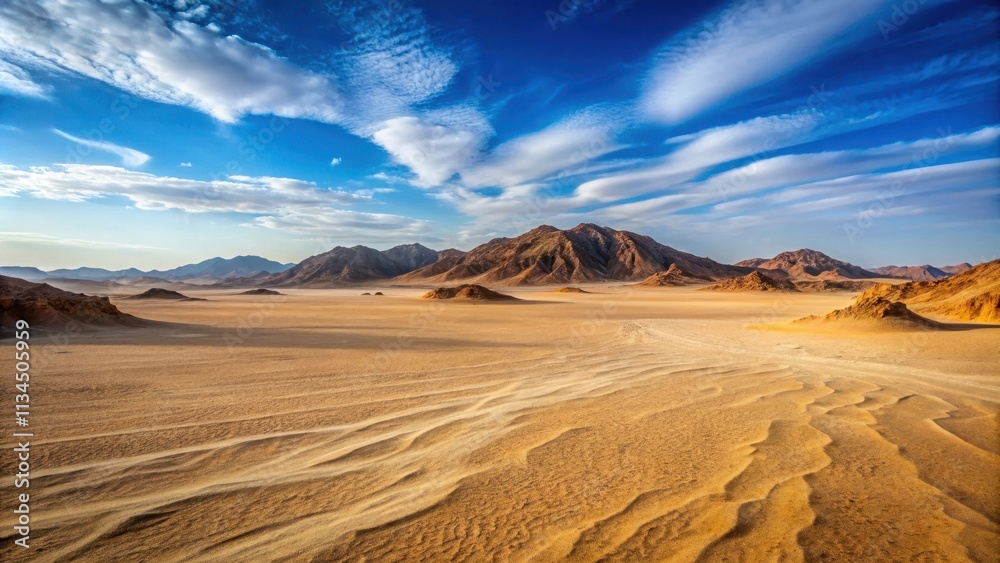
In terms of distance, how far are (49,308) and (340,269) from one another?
159 m

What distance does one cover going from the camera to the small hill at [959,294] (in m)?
15.4

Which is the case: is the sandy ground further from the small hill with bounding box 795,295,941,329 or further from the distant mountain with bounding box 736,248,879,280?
the distant mountain with bounding box 736,248,879,280

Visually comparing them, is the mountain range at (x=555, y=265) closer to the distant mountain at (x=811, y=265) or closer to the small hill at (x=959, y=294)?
the distant mountain at (x=811, y=265)

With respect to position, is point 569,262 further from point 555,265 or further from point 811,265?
point 811,265

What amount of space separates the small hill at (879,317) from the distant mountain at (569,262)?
10344 cm

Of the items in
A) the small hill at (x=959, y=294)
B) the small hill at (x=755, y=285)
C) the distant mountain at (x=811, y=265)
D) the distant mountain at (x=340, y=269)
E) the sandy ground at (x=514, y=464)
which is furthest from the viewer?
the distant mountain at (x=811, y=265)

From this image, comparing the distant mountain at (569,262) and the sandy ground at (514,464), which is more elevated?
the distant mountain at (569,262)

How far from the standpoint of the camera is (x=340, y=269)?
165m

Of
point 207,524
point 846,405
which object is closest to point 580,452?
point 207,524

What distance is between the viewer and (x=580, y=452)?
160 inches

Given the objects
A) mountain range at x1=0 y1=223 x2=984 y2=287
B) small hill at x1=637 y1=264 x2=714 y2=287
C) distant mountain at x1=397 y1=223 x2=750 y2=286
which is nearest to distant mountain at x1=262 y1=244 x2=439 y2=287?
mountain range at x1=0 y1=223 x2=984 y2=287

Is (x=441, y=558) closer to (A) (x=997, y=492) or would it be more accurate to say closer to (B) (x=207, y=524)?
(B) (x=207, y=524)

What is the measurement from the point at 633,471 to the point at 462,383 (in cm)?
408

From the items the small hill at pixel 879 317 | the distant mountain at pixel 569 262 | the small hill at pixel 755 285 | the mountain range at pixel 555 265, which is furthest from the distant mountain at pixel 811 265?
the small hill at pixel 879 317
